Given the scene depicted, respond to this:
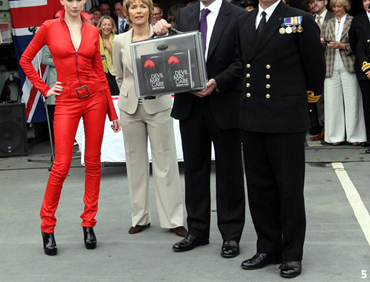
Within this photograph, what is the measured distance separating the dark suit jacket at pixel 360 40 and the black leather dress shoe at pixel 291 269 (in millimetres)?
4970

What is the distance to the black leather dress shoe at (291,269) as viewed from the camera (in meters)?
4.64

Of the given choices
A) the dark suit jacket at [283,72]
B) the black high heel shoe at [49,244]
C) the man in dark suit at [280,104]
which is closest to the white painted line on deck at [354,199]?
the man in dark suit at [280,104]

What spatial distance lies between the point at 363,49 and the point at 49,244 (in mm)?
5321

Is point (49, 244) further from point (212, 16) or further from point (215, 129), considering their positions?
point (212, 16)

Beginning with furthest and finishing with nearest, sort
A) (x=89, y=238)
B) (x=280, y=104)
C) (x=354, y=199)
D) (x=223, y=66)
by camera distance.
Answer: (x=354, y=199)
(x=89, y=238)
(x=223, y=66)
(x=280, y=104)

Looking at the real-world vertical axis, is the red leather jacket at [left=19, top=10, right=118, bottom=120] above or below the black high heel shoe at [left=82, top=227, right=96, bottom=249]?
above

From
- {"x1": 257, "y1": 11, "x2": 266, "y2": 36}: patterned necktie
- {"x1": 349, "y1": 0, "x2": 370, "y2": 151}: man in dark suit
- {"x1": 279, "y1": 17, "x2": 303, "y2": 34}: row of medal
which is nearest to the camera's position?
{"x1": 279, "y1": 17, "x2": 303, "y2": 34}: row of medal

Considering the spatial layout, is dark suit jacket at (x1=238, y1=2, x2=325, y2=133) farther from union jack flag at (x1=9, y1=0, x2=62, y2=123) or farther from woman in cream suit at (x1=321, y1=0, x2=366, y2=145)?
union jack flag at (x1=9, y1=0, x2=62, y2=123)

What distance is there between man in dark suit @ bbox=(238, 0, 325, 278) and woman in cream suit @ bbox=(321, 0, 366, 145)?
4.99m

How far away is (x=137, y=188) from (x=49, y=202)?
880mm

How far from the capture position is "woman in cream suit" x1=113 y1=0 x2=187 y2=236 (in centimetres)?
580

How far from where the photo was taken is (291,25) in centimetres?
443

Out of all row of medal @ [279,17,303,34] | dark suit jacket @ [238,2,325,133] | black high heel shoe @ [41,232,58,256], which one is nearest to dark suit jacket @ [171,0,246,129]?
dark suit jacket @ [238,2,325,133]

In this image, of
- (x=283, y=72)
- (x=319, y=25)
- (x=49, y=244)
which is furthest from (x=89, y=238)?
(x=319, y=25)
